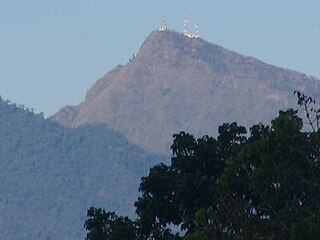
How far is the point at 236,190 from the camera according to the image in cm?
4241

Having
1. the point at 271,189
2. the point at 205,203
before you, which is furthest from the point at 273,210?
the point at 205,203

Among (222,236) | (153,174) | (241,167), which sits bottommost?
(222,236)

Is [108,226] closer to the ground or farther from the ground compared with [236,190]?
farther from the ground

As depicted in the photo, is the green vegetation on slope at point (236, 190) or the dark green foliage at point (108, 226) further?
the dark green foliage at point (108, 226)

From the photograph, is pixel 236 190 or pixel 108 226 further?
pixel 108 226

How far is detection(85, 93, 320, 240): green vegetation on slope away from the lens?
37.1 meters

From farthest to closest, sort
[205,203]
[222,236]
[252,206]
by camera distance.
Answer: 1. [205,203]
2. [252,206]
3. [222,236]

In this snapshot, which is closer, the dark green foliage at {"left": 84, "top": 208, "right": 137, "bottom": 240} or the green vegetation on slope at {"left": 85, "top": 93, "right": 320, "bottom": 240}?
the green vegetation on slope at {"left": 85, "top": 93, "right": 320, "bottom": 240}

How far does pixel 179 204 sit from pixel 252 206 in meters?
4.46

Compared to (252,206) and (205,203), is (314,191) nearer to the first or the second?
(252,206)

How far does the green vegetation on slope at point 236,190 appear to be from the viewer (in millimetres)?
37062

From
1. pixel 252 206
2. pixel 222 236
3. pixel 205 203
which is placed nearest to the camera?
pixel 222 236

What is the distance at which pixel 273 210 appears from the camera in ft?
126

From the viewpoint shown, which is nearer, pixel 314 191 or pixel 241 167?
pixel 314 191
